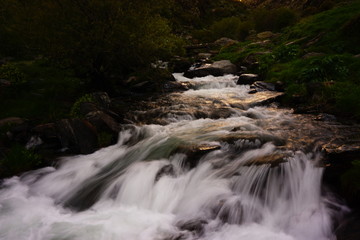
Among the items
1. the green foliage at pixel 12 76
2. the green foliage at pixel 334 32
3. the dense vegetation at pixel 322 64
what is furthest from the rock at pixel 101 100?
the green foliage at pixel 334 32

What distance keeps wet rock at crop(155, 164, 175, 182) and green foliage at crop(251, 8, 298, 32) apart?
1239 inches

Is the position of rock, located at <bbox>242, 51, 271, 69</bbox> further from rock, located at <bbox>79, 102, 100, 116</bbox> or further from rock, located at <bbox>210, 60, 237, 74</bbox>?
rock, located at <bbox>79, 102, 100, 116</bbox>

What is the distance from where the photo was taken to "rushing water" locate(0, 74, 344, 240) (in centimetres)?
532

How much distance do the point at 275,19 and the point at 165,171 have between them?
34.3 meters

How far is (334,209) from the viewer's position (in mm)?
5281

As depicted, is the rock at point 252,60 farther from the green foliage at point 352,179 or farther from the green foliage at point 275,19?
the green foliage at point 275,19

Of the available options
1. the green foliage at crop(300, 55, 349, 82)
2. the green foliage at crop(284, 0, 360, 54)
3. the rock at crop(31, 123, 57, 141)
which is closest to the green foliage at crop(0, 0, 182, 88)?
the rock at crop(31, 123, 57, 141)

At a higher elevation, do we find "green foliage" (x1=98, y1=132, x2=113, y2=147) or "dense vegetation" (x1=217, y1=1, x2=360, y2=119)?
"dense vegetation" (x1=217, y1=1, x2=360, y2=119)

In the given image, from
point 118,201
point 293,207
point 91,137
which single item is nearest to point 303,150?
point 293,207

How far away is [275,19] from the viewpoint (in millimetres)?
35375

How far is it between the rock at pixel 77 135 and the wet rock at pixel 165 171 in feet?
10.0

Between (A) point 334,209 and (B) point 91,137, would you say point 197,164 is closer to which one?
(A) point 334,209

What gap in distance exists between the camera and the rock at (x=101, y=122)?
962 centimetres

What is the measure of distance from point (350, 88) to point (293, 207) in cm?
708
